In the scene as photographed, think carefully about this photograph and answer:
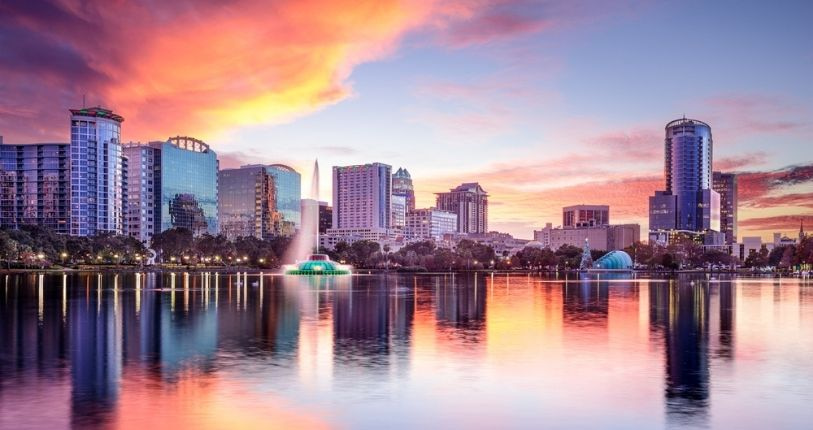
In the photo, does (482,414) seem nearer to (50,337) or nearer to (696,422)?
(696,422)

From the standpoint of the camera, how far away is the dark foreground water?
20.0m

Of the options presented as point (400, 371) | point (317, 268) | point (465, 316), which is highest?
point (400, 371)

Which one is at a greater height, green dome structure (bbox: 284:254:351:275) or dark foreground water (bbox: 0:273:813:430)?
dark foreground water (bbox: 0:273:813:430)

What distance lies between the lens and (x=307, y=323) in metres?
44.7

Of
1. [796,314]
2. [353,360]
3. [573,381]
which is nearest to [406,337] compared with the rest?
[353,360]

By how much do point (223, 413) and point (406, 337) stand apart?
1824cm

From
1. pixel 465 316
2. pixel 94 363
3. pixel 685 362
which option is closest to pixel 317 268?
pixel 465 316

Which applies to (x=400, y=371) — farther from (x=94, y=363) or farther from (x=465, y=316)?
(x=465, y=316)

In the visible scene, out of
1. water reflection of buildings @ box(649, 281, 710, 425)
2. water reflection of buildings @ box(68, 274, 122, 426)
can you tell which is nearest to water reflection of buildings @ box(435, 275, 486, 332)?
water reflection of buildings @ box(649, 281, 710, 425)

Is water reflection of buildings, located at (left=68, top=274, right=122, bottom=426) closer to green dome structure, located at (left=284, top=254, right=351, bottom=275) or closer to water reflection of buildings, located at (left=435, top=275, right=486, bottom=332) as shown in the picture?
water reflection of buildings, located at (left=435, top=275, right=486, bottom=332)

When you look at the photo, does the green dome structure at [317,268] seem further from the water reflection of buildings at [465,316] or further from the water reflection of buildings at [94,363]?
the water reflection of buildings at [94,363]

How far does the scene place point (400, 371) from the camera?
88.3 ft

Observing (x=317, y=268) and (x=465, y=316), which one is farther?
(x=317, y=268)

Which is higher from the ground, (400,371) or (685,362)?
(400,371)
